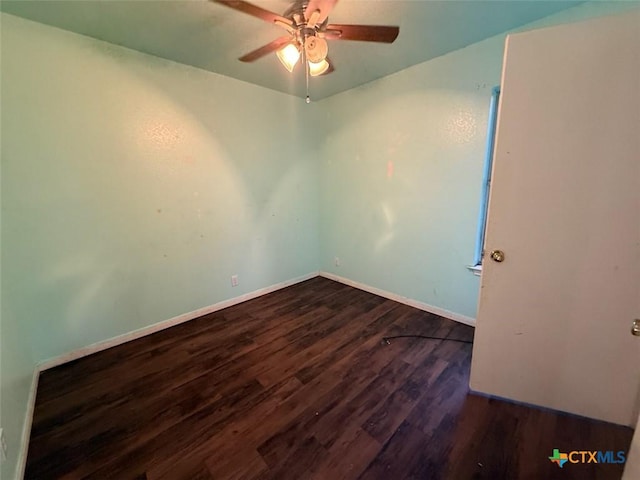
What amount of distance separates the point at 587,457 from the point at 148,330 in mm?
3169

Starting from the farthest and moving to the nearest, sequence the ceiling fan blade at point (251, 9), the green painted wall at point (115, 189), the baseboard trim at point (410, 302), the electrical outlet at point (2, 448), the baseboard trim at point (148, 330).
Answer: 1. the baseboard trim at point (410, 302)
2. the baseboard trim at point (148, 330)
3. the green painted wall at point (115, 189)
4. the ceiling fan blade at point (251, 9)
5. the electrical outlet at point (2, 448)

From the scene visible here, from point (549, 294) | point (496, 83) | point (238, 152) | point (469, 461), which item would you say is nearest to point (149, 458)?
point (469, 461)

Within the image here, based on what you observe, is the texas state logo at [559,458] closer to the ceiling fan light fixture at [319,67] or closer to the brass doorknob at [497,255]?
the brass doorknob at [497,255]

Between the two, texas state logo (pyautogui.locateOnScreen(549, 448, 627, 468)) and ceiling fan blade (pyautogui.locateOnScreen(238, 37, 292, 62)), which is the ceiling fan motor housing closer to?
ceiling fan blade (pyautogui.locateOnScreen(238, 37, 292, 62))

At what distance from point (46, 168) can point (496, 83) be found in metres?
3.48

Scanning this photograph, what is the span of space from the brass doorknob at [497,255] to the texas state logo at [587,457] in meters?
1.00

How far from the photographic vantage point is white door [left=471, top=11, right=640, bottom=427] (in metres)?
1.14

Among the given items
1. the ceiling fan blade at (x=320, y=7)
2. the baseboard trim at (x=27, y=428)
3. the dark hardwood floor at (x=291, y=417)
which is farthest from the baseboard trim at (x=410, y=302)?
the baseboard trim at (x=27, y=428)

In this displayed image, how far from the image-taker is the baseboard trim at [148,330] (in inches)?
77.8

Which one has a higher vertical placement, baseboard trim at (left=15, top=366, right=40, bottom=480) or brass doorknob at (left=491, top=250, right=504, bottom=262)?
brass doorknob at (left=491, top=250, right=504, bottom=262)

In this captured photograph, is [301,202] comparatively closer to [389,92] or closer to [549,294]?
[389,92]

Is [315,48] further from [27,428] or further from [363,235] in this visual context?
[27,428]

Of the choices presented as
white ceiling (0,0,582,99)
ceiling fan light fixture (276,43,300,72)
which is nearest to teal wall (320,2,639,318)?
white ceiling (0,0,582,99)

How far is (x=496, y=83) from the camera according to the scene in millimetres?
2008
